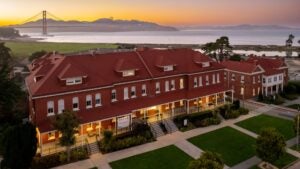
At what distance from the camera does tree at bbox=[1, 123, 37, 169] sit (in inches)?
1072

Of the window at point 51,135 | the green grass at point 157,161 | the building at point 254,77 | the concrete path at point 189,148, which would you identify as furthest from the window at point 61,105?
the building at point 254,77

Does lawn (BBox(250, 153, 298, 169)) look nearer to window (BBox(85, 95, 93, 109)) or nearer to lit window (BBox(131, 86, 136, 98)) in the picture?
lit window (BBox(131, 86, 136, 98))

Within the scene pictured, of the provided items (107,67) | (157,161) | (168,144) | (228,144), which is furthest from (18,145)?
(228,144)

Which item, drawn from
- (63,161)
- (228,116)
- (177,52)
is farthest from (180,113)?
(63,161)

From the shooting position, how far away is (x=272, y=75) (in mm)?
59562

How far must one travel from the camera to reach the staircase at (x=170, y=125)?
39600 millimetres

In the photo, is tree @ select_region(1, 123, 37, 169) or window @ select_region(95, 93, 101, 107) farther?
window @ select_region(95, 93, 101, 107)

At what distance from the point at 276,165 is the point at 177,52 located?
2367 cm

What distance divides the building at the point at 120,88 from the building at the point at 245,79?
9.13 meters

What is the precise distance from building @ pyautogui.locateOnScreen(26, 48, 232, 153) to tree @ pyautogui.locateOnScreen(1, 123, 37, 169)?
3.68 m

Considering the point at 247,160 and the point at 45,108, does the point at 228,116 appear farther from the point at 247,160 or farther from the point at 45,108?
the point at 45,108

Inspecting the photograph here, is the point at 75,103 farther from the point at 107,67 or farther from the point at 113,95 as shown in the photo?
the point at 107,67

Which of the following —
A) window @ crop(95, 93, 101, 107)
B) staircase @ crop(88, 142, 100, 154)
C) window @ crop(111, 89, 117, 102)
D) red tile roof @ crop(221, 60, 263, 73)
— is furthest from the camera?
red tile roof @ crop(221, 60, 263, 73)

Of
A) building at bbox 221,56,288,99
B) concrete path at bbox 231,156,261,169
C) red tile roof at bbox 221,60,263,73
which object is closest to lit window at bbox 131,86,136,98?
concrete path at bbox 231,156,261,169
